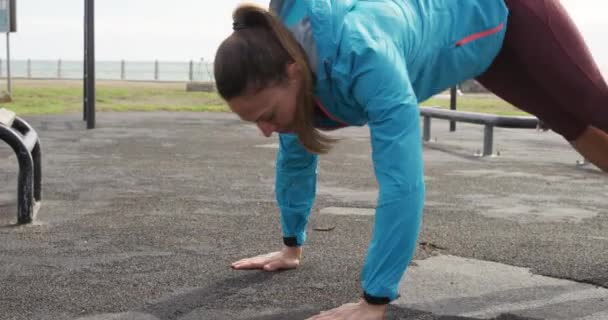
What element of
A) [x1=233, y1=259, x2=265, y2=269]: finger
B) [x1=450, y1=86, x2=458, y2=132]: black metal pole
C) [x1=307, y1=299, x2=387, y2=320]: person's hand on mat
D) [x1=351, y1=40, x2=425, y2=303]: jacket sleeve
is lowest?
[x1=450, y1=86, x2=458, y2=132]: black metal pole

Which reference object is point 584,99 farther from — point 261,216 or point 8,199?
point 8,199

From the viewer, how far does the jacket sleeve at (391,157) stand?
6.83 ft

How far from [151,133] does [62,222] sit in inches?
237

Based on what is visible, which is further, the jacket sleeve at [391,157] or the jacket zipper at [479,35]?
the jacket zipper at [479,35]

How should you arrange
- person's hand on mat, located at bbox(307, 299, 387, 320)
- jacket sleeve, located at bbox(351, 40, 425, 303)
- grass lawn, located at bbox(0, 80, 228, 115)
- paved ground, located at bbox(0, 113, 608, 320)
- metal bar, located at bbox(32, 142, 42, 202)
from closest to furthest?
jacket sleeve, located at bbox(351, 40, 425, 303) → person's hand on mat, located at bbox(307, 299, 387, 320) → paved ground, located at bbox(0, 113, 608, 320) → metal bar, located at bbox(32, 142, 42, 202) → grass lawn, located at bbox(0, 80, 228, 115)

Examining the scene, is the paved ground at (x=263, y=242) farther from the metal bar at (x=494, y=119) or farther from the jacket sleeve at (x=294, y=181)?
the metal bar at (x=494, y=119)

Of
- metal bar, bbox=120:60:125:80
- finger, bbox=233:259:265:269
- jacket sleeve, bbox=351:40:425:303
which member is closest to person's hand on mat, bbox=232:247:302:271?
finger, bbox=233:259:265:269

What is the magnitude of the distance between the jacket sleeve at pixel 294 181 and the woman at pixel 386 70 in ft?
1.84

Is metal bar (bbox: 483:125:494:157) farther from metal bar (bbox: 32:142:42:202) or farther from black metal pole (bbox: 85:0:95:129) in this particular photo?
black metal pole (bbox: 85:0:95:129)

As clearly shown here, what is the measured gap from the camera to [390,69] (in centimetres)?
210

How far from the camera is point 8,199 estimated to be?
510cm

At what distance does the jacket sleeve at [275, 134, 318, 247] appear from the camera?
3074 mm

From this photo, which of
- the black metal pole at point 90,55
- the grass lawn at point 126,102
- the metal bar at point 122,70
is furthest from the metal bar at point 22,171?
the metal bar at point 122,70

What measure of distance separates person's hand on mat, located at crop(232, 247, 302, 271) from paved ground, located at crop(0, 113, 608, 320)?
57 mm
